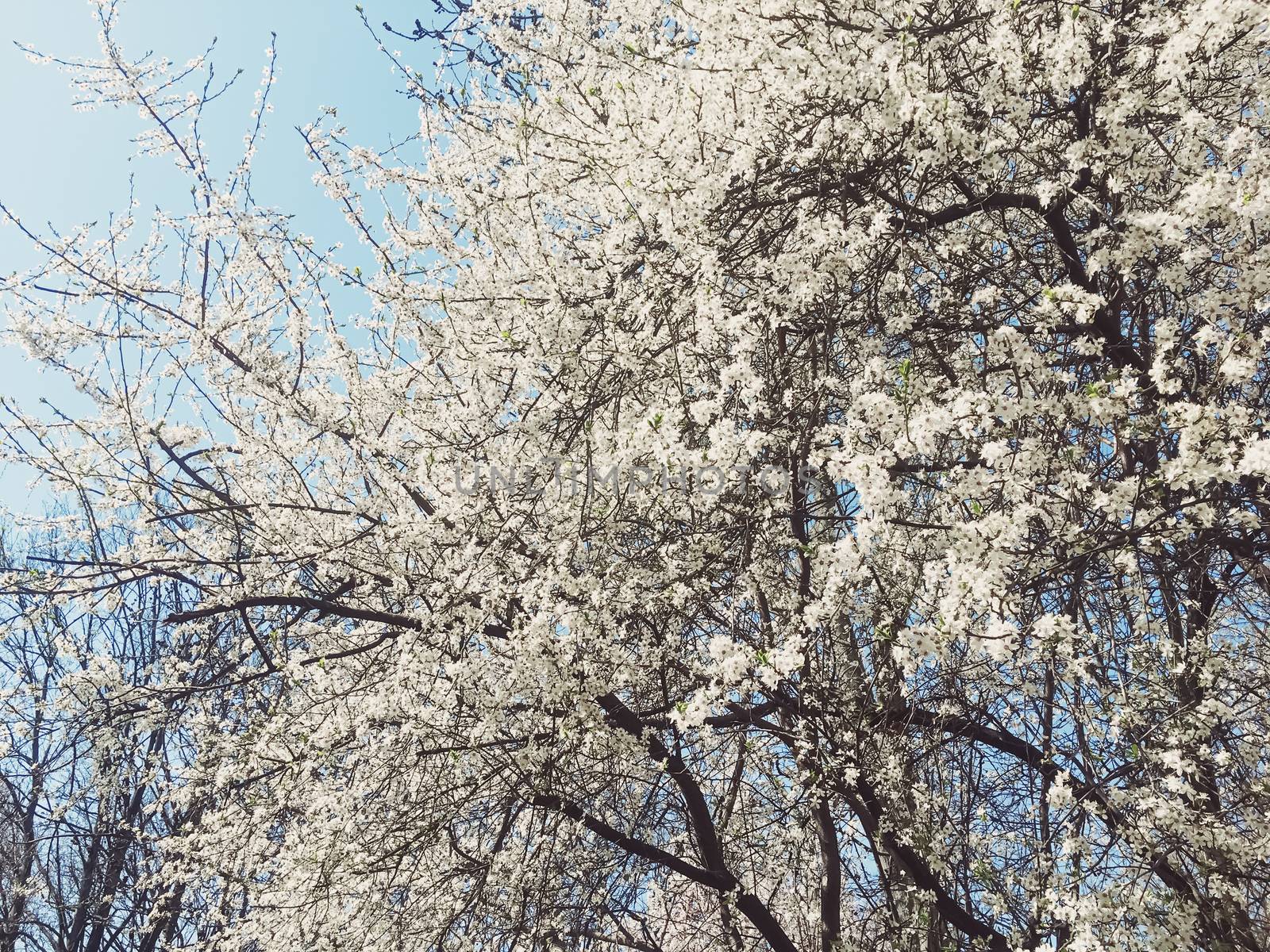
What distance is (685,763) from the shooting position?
566 centimetres

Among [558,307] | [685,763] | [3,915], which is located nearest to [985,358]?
[558,307]

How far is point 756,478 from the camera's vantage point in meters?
4.23

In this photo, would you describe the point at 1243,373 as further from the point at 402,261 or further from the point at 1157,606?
the point at 402,261

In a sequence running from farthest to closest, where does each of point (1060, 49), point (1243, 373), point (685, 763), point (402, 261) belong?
Result: point (402, 261) → point (685, 763) → point (1060, 49) → point (1243, 373)

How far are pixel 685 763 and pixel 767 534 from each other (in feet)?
5.57

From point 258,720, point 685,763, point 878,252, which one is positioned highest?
point 878,252

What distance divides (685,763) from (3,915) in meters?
9.24

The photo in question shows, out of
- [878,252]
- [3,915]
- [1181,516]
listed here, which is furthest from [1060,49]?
[3,915]

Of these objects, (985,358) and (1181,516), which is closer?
(1181,516)

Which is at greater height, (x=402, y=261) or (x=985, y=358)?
(x=402, y=261)

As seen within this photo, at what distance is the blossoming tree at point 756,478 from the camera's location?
378 cm

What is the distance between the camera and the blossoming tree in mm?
3783

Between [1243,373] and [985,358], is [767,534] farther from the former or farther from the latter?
[1243,373]

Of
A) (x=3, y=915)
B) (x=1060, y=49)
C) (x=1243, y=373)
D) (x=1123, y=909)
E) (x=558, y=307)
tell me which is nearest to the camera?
(x=1243, y=373)
